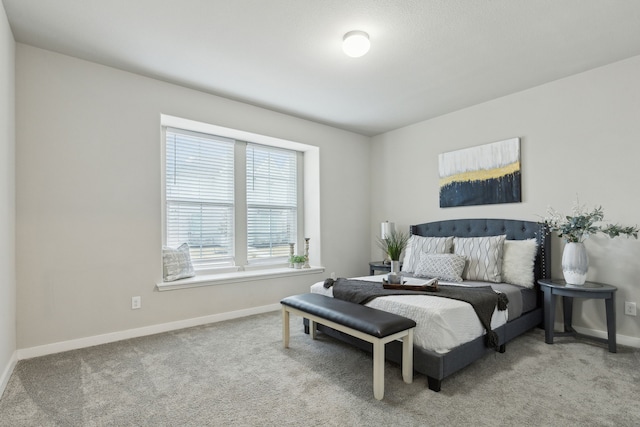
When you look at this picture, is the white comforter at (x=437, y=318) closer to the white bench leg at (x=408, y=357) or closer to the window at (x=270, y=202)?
the white bench leg at (x=408, y=357)

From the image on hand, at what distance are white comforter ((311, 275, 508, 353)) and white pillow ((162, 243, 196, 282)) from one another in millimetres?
2231

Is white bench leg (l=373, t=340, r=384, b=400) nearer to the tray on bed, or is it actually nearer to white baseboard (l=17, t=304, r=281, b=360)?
the tray on bed

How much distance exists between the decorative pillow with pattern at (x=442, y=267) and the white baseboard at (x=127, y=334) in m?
2.01

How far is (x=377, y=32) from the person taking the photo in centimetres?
257

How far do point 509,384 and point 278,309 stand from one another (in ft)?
9.04

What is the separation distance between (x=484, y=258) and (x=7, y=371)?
4.17m

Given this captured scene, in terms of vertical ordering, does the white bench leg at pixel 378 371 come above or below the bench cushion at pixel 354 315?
below

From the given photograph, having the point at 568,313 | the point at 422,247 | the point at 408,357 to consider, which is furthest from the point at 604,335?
the point at 408,357

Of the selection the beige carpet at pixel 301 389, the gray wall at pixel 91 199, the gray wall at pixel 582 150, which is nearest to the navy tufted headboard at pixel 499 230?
the gray wall at pixel 582 150

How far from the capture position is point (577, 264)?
2.92 metres

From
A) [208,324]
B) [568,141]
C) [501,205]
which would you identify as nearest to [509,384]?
[501,205]

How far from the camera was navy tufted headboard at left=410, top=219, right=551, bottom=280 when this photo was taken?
3.38 m

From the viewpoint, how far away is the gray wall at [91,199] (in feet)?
9.07

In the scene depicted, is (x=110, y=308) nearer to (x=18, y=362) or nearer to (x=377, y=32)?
(x=18, y=362)
